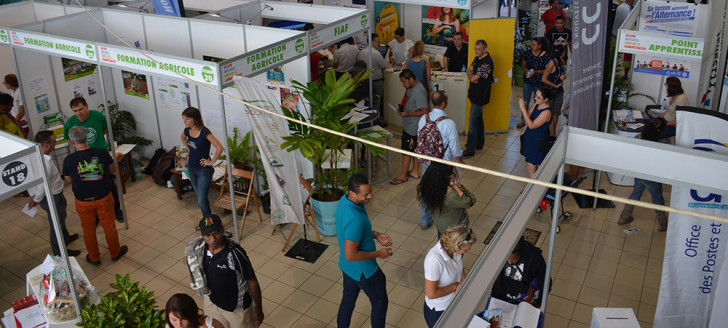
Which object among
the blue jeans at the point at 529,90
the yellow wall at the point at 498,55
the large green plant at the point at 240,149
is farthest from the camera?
the blue jeans at the point at 529,90

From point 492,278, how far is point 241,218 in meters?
A: 4.79

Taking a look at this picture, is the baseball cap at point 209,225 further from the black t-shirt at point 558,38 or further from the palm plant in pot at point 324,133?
the black t-shirt at point 558,38

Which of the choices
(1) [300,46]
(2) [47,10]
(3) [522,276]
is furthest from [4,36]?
(3) [522,276]

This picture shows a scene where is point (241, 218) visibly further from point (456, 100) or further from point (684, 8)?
point (684, 8)

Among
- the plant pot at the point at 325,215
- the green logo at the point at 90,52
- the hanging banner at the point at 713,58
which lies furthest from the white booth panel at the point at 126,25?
the hanging banner at the point at 713,58

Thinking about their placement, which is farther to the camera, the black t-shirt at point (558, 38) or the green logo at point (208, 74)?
the black t-shirt at point (558, 38)

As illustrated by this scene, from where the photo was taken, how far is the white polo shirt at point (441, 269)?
3.95 m

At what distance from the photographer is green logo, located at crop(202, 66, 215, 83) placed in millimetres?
5379

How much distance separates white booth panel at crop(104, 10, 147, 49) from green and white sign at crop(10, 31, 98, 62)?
148 cm

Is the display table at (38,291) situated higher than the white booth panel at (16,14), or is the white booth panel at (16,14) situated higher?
the white booth panel at (16,14)

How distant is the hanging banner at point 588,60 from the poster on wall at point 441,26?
3.96 metres

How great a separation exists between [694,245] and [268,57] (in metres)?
3.84

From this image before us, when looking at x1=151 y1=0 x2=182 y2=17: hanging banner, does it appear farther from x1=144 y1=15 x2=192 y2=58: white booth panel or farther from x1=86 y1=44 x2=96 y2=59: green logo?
x1=86 y1=44 x2=96 y2=59: green logo

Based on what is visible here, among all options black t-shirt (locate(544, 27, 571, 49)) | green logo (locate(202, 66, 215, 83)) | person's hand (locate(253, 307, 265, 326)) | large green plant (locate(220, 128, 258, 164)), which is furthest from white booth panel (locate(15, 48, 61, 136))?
black t-shirt (locate(544, 27, 571, 49))
